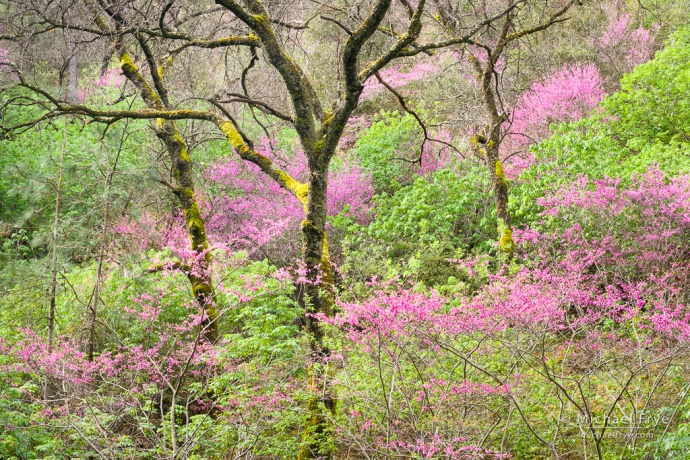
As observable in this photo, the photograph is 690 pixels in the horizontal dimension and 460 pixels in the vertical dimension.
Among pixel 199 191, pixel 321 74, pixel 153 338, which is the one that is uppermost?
pixel 321 74

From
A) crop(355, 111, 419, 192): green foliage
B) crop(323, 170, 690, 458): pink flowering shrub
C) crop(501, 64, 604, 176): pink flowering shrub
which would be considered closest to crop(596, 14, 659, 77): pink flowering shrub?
crop(501, 64, 604, 176): pink flowering shrub

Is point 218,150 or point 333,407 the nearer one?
point 333,407

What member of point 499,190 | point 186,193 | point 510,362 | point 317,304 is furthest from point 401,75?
point 510,362

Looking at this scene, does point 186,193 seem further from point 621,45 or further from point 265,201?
point 621,45

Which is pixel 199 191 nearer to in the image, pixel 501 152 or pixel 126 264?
pixel 126 264

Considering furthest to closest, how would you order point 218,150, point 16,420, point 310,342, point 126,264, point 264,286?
1. point 218,150
2. point 126,264
3. point 264,286
4. point 310,342
5. point 16,420

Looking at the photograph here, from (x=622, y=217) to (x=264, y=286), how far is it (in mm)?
4624

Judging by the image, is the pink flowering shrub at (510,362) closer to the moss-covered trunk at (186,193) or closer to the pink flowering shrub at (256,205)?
the moss-covered trunk at (186,193)

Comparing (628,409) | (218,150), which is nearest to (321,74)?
(218,150)

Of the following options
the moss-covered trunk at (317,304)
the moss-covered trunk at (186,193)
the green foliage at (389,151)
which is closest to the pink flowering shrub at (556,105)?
the green foliage at (389,151)

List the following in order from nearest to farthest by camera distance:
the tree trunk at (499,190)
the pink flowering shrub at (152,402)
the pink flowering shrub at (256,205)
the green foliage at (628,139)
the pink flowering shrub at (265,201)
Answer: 1. the pink flowering shrub at (152,402)
2. the tree trunk at (499,190)
3. the green foliage at (628,139)
4. the pink flowering shrub at (256,205)
5. the pink flowering shrub at (265,201)

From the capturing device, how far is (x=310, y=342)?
216 inches

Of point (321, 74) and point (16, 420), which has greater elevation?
point (321, 74)

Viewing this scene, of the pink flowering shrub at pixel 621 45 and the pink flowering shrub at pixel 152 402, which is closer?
the pink flowering shrub at pixel 152 402
